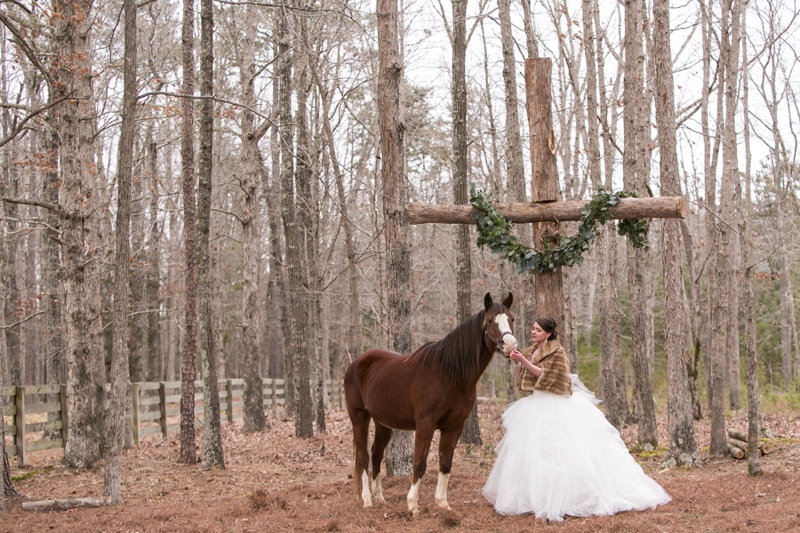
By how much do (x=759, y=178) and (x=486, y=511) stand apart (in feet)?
74.4

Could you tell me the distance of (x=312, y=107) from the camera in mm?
16375

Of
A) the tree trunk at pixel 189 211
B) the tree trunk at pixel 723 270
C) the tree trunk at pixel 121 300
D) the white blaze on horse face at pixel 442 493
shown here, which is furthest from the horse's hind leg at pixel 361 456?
the tree trunk at pixel 723 270

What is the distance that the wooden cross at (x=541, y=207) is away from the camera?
6.86m

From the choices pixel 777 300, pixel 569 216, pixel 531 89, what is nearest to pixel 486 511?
pixel 569 216

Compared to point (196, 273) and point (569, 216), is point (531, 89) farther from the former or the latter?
point (196, 273)

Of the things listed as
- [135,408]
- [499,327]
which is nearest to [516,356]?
[499,327]

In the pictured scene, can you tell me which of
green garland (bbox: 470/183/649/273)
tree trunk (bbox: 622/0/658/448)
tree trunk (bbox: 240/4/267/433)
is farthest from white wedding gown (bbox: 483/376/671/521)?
tree trunk (bbox: 240/4/267/433)

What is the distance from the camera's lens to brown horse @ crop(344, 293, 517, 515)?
603 cm

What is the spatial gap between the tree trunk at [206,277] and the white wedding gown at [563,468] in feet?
16.3

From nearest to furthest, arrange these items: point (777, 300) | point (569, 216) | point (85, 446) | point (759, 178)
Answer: point (569, 216) < point (85, 446) < point (759, 178) < point (777, 300)

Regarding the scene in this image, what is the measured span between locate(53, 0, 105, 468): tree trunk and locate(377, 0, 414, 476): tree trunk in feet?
13.9

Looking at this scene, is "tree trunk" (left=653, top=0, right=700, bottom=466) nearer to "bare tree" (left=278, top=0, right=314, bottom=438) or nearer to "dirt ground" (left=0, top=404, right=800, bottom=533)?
"dirt ground" (left=0, top=404, right=800, bottom=533)

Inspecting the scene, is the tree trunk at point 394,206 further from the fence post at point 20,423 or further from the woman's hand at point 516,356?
the fence post at point 20,423

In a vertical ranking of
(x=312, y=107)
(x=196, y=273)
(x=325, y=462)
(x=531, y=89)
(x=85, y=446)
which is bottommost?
(x=325, y=462)
